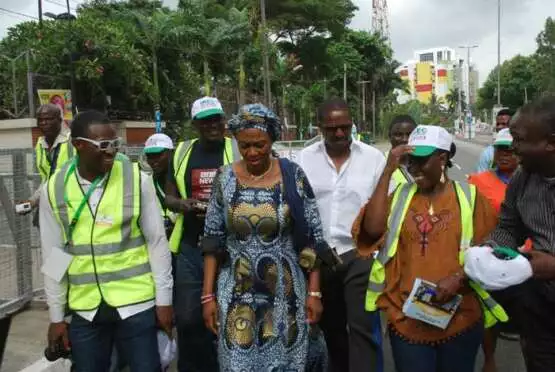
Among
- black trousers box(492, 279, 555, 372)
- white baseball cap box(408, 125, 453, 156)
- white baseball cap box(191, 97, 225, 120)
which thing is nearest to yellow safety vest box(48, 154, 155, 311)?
white baseball cap box(191, 97, 225, 120)

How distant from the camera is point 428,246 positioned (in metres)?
2.68

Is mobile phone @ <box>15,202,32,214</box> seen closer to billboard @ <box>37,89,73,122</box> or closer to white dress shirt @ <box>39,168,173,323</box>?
white dress shirt @ <box>39,168,173,323</box>

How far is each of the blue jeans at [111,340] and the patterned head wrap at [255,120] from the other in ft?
3.25

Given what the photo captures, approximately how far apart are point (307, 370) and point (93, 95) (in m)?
18.6

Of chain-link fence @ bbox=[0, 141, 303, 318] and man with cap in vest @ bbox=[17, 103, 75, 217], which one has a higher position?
man with cap in vest @ bbox=[17, 103, 75, 217]

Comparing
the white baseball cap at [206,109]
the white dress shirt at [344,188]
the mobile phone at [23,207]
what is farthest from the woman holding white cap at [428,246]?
the mobile phone at [23,207]

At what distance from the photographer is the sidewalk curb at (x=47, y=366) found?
4.01 meters

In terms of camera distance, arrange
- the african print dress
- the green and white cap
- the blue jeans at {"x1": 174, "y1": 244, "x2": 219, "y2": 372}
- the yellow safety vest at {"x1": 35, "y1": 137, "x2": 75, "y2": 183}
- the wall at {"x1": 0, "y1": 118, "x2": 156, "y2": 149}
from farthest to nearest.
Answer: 1. the wall at {"x1": 0, "y1": 118, "x2": 156, "y2": 149}
2. the yellow safety vest at {"x1": 35, "y1": 137, "x2": 75, "y2": 183}
3. the green and white cap
4. the blue jeans at {"x1": 174, "y1": 244, "x2": 219, "y2": 372}
5. the african print dress

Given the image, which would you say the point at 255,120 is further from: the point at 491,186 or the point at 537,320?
the point at 491,186

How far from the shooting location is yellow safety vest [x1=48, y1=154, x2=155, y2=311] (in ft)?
9.04

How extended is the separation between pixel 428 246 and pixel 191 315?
1.66 metres

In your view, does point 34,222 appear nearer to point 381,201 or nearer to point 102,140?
point 102,140

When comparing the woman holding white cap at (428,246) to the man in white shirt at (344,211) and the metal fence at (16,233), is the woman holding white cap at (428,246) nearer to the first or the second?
the man in white shirt at (344,211)

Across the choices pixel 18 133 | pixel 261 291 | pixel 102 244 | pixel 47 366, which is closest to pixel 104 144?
pixel 102 244
